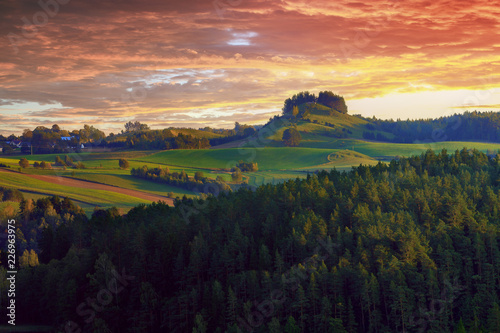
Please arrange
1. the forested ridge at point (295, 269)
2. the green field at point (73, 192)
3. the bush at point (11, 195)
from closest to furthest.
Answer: the forested ridge at point (295, 269) < the bush at point (11, 195) < the green field at point (73, 192)

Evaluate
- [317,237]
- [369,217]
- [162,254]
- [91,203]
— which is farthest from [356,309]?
[91,203]

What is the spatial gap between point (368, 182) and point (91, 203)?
105826 mm

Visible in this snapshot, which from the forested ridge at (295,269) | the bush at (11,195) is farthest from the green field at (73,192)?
the forested ridge at (295,269)

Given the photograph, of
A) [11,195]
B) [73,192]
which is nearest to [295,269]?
[11,195]

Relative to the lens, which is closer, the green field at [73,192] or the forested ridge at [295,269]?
the forested ridge at [295,269]

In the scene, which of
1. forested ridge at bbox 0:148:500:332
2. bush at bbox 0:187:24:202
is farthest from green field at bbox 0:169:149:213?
forested ridge at bbox 0:148:500:332

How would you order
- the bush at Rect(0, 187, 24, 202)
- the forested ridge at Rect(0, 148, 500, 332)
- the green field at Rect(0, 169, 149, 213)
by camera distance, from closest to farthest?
the forested ridge at Rect(0, 148, 500, 332) < the bush at Rect(0, 187, 24, 202) < the green field at Rect(0, 169, 149, 213)

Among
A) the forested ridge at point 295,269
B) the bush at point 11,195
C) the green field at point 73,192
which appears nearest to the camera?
the forested ridge at point 295,269

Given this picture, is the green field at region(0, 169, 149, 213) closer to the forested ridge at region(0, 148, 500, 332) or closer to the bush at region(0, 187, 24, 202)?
the bush at region(0, 187, 24, 202)

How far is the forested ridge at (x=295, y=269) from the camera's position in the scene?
70.2 meters

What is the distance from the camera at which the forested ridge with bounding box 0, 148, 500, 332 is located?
70.2m

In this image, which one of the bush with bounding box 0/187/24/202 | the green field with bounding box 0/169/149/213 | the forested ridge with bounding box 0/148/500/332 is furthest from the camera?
the green field with bounding box 0/169/149/213

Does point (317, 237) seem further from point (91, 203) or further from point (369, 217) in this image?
point (91, 203)

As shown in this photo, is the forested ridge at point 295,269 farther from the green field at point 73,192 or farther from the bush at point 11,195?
the bush at point 11,195
